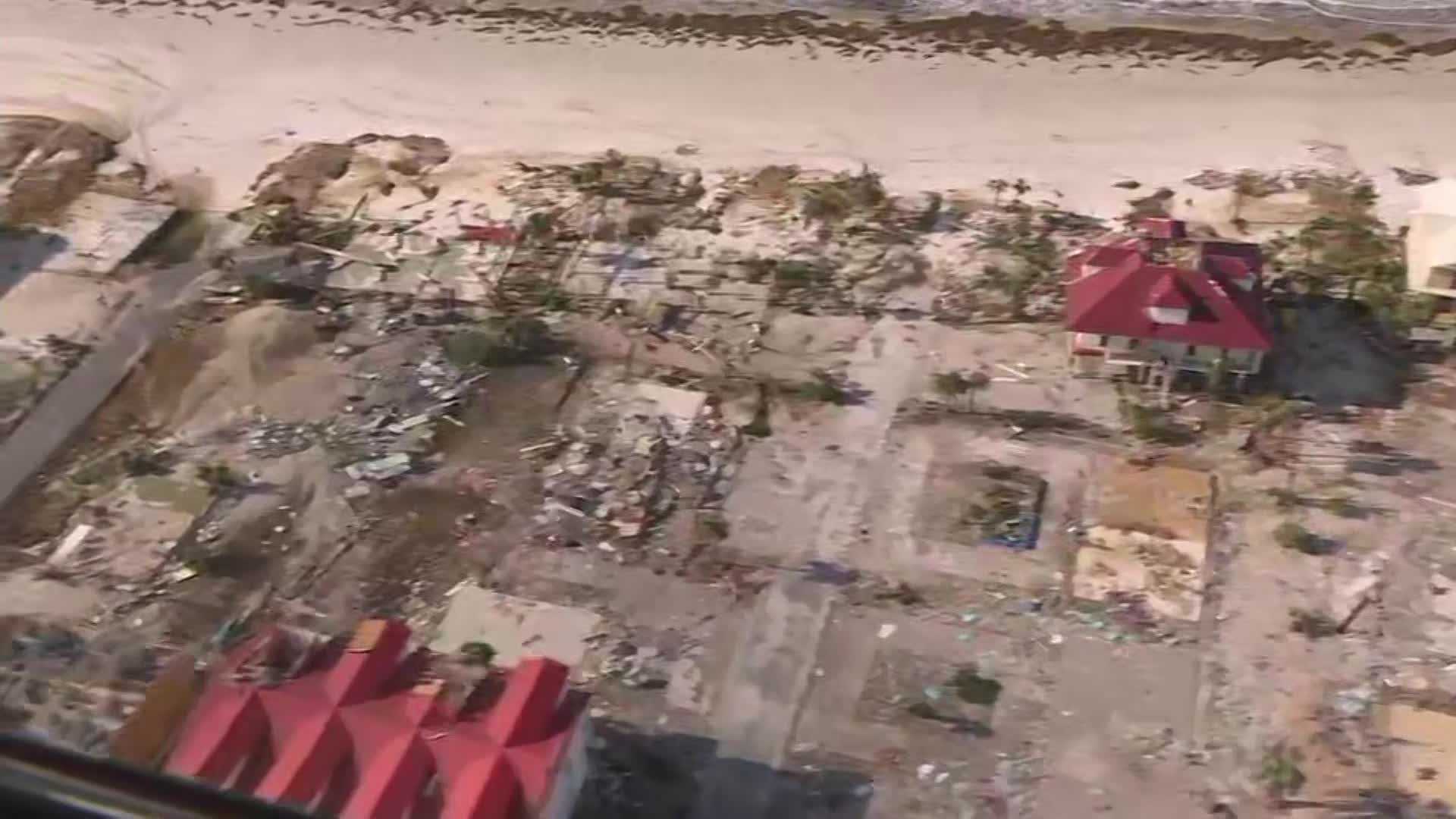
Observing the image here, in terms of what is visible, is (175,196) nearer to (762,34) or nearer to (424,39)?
(424,39)

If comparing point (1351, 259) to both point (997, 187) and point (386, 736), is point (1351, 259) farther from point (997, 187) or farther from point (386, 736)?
point (386, 736)

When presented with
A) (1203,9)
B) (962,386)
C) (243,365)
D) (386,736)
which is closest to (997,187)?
(962,386)

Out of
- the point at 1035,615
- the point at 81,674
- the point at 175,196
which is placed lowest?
the point at 81,674

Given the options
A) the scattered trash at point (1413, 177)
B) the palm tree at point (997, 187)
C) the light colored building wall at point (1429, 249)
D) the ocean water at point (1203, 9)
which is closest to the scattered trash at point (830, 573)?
the palm tree at point (997, 187)

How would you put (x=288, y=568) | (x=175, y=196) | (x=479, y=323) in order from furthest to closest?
(x=175, y=196), (x=479, y=323), (x=288, y=568)

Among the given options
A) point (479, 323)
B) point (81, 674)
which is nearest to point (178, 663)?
point (81, 674)

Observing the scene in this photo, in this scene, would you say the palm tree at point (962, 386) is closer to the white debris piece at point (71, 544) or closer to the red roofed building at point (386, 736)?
the red roofed building at point (386, 736)
